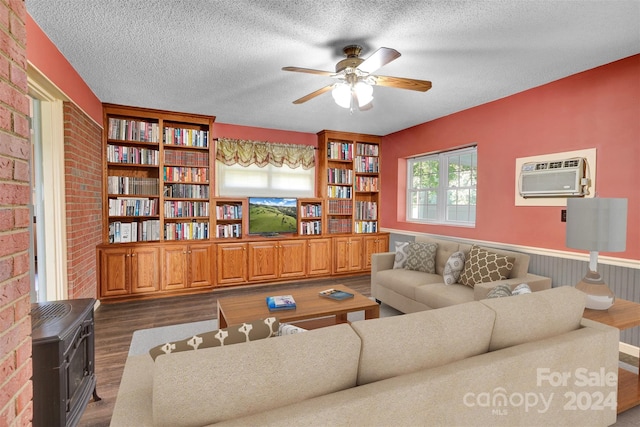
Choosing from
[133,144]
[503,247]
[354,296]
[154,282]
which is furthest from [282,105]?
[503,247]

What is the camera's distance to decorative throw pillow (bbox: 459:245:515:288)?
307 centimetres

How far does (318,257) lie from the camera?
530 cm

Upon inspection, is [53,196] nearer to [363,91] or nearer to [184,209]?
[184,209]

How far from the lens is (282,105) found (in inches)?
159

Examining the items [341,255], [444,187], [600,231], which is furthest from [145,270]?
[600,231]

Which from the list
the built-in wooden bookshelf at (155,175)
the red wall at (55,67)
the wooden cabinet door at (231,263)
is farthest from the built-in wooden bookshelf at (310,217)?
the red wall at (55,67)

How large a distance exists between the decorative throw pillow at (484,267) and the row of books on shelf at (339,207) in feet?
8.60

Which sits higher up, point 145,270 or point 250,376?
point 250,376

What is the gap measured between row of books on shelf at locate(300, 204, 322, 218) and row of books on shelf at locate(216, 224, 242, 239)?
1092mm

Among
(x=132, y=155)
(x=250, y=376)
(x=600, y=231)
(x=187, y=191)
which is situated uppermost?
(x=132, y=155)

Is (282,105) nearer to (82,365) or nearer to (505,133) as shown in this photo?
(505,133)

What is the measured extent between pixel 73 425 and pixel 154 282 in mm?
2675

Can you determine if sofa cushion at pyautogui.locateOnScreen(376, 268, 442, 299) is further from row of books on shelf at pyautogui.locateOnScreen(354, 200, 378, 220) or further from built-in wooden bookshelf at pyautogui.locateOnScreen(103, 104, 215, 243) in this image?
built-in wooden bookshelf at pyautogui.locateOnScreen(103, 104, 215, 243)

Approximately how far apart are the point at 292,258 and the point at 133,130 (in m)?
2.90
